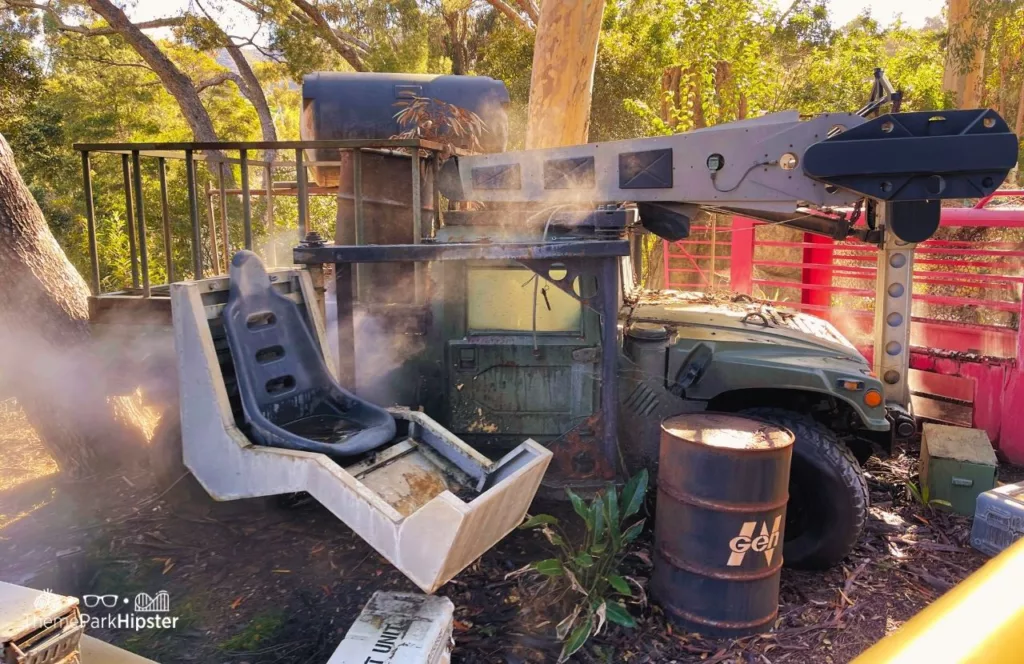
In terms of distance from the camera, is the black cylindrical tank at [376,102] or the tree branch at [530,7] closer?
the black cylindrical tank at [376,102]

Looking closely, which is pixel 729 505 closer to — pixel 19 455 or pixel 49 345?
pixel 49 345

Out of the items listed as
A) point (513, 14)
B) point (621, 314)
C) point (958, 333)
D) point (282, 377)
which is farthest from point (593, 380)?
point (513, 14)

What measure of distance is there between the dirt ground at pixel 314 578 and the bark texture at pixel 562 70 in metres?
5.41

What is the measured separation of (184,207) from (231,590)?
51.5 ft

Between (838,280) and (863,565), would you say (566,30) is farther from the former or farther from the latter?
(838,280)

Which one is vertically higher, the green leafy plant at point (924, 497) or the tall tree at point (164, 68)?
the tall tree at point (164, 68)

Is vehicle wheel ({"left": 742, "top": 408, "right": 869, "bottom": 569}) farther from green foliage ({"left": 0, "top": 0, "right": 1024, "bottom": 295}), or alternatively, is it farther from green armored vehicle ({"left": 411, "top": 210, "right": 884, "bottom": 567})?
green foliage ({"left": 0, "top": 0, "right": 1024, "bottom": 295})

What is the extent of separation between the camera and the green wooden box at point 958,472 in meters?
5.07

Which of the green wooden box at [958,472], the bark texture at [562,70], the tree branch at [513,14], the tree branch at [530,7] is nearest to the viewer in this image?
the green wooden box at [958,472]

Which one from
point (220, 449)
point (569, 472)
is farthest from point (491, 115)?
point (220, 449)

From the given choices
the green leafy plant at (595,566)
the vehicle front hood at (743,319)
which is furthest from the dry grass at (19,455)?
the vehicle front hood at (743,319)

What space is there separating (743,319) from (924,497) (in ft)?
5.98

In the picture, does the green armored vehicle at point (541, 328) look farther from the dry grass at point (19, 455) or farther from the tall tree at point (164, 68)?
the tall tree at point (164, 68)

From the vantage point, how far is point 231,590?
13.4 feet
